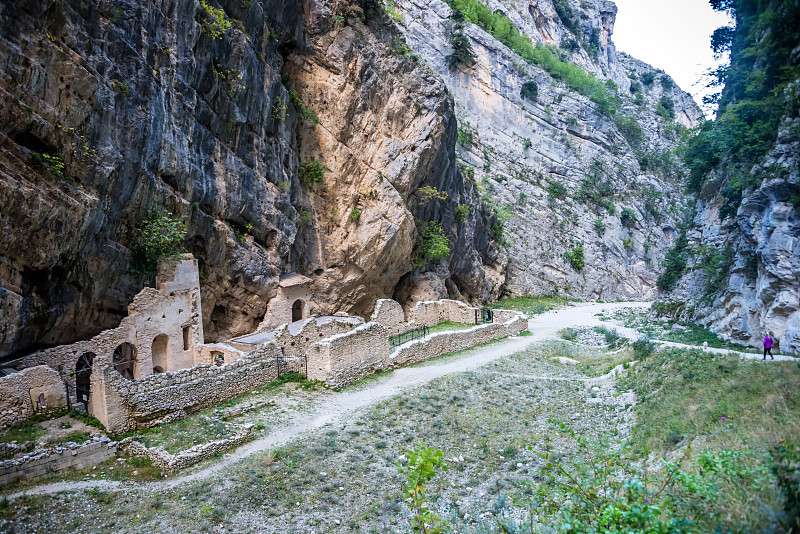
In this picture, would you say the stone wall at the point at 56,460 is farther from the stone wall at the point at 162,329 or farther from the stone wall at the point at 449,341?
the stone wall at the point at 449,341

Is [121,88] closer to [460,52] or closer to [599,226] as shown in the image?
[460,52]

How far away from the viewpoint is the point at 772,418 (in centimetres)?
706

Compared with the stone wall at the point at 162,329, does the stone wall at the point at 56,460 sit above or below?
below

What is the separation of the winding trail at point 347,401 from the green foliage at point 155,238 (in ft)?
24.6

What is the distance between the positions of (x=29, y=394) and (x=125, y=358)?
4.83 m

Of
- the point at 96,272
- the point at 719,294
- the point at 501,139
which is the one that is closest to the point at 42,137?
the point at 96,272

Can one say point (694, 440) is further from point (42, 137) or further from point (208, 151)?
point (208, 151)

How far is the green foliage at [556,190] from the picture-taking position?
51781mm

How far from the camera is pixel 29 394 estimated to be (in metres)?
11.3

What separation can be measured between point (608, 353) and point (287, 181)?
1701 centimetres

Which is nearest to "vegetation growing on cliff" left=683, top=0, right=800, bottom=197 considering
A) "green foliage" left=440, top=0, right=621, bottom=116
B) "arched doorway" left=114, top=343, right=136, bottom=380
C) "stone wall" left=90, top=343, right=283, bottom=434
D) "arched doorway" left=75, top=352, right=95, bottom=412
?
"stone wall" left=90, top=343, right=283, bottom=434

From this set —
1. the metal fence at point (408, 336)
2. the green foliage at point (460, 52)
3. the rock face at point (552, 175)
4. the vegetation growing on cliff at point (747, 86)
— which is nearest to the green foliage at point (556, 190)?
the rock face at point (552, 175)

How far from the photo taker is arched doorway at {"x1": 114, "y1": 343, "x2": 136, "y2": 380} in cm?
1568

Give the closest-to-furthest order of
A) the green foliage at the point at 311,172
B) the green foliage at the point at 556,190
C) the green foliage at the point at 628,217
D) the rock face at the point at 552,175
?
the green foliage at the point at 311,172 < the rock face at the point at 552,175 < the green foliage at the point at 556,190 < the green foliage at the point at 628,217
